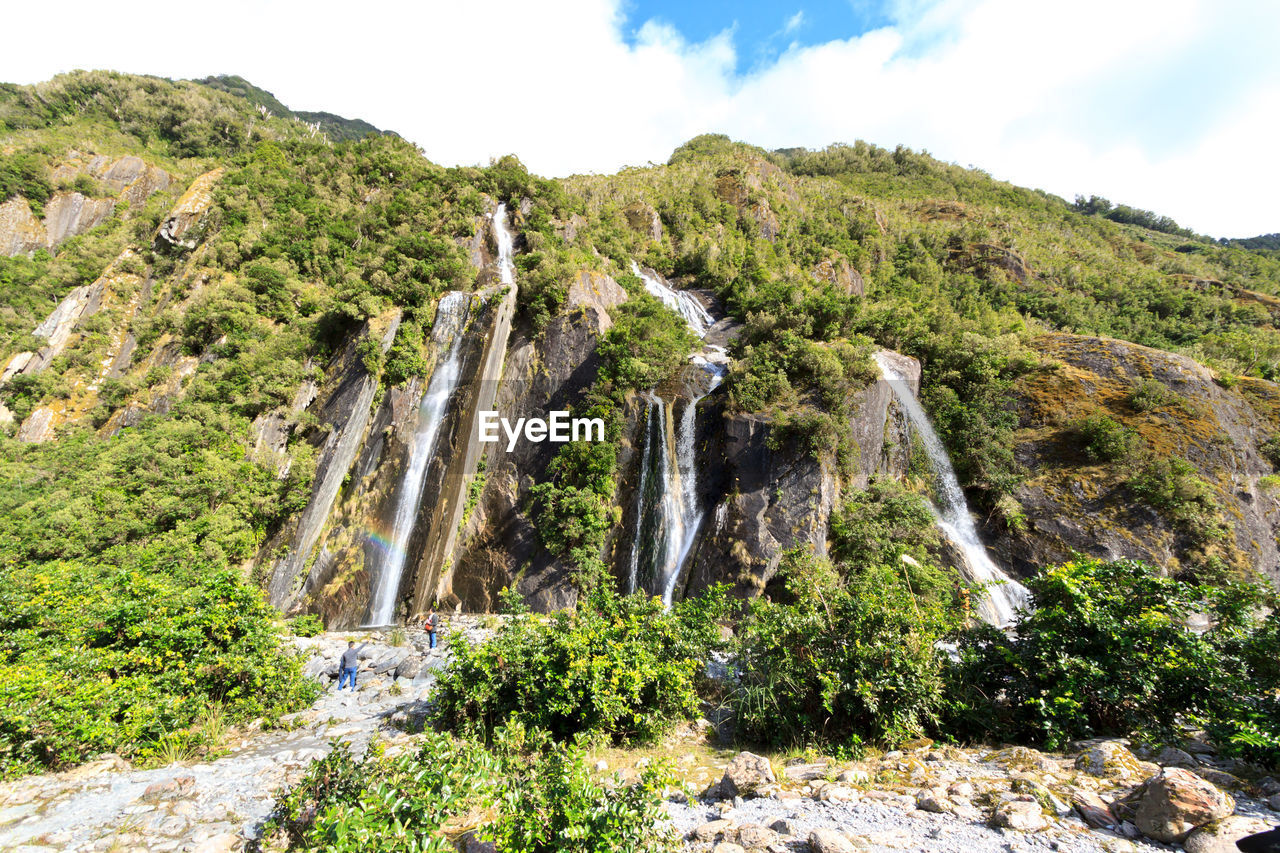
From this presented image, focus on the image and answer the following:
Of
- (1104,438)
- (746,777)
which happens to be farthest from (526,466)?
(1104,438)

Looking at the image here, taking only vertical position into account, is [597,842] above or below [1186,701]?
below

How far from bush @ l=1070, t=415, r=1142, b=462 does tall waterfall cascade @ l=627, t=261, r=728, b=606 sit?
13.0 metres

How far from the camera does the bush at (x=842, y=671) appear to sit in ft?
20.0

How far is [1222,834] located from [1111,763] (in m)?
1.53

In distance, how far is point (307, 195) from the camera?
3108 cm

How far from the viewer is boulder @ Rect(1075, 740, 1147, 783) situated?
4.38 metres

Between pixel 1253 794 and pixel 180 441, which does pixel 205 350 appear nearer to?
pixel 180 441

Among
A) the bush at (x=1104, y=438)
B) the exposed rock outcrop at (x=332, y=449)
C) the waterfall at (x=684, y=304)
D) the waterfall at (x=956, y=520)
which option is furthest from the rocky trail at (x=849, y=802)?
the waterfall at (x=684, y=304)

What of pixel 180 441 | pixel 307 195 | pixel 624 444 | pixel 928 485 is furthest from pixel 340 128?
pixel 928 485

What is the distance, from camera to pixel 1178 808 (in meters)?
3.32

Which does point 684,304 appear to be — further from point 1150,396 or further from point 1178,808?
point 1178,808

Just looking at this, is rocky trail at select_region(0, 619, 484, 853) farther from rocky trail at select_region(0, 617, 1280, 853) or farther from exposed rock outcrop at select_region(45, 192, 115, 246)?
exposed rock outcrop at select_region(45, 192, 115, 246)

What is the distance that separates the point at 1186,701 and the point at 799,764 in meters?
4.38

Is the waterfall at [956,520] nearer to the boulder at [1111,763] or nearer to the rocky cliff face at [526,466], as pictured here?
the boulder at [1111,763]
